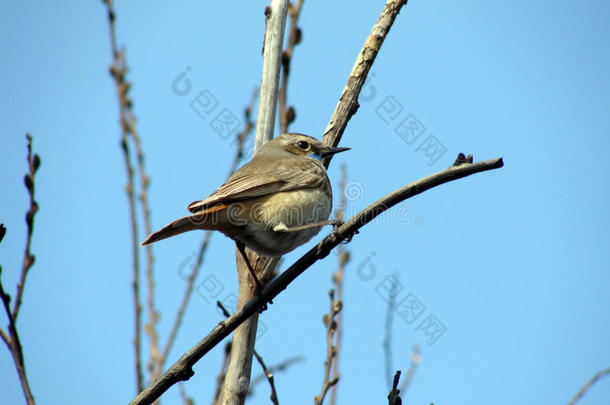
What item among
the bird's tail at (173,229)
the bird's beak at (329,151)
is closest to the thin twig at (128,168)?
the bird's tail at (173,229)

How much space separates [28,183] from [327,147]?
3.07 meters

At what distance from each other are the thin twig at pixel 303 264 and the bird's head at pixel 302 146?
240 centimetres

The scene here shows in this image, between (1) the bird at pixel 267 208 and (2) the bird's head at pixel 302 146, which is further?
(2) the bird's head at pixel 302 146

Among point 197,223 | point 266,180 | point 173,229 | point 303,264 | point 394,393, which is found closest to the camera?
point 394,393

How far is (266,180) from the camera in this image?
5363 millimetres

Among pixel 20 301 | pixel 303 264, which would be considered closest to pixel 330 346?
pixel 303 264

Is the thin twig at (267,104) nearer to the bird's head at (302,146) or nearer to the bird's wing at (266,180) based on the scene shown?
the bird's wing at (266,180)

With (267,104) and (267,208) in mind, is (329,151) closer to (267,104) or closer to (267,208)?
(267,104)

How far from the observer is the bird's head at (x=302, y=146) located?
6.25 meters

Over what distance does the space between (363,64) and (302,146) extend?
1.22 m

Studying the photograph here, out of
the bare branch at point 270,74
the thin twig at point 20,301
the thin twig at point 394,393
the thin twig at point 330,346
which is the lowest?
the thin twig at point 394,393

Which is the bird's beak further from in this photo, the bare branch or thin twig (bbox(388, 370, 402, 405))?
thin twig (bbox(388, 370, 402, 405))

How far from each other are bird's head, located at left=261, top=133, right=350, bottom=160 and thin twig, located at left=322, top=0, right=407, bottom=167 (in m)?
0.32

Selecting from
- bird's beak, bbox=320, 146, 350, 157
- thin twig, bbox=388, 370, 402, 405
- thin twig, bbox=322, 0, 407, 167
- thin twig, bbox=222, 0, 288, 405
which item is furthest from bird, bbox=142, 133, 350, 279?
thin twig, bbox=388, 370, 402, 405
